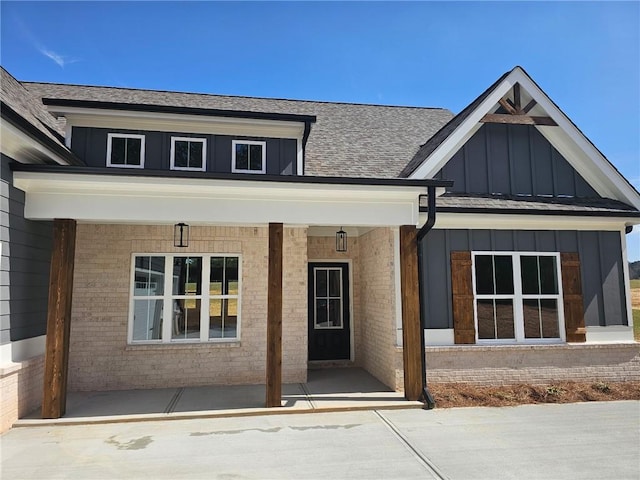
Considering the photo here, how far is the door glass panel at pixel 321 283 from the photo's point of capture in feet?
34.2

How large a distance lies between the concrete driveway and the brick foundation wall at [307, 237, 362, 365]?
367 cm

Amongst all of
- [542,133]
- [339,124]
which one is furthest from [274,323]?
[542,133]

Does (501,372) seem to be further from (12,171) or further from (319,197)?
(12,171)

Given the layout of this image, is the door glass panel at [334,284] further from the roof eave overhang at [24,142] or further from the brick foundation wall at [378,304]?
the roof eave overhang at [24,142]

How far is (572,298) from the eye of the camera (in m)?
8.45

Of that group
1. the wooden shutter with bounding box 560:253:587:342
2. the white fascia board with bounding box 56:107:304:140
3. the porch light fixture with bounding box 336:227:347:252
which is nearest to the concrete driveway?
the wooden shutter with bounding box 560:253:587:342

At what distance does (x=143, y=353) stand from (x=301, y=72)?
7647 millimetres

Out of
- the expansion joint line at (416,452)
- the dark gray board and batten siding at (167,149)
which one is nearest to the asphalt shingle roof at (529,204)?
the dark gray board and batten siding at (167,149)

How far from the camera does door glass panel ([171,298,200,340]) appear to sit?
855 centimetres

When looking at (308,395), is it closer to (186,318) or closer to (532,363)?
(186,318)

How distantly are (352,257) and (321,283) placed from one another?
104cm

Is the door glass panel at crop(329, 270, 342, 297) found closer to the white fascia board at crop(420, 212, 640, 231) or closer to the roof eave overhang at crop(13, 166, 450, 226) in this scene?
the white fascia board at crop(420, 212, 640, 231)

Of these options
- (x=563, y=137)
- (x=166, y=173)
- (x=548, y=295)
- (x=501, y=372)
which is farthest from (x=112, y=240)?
(x=563, y=137)

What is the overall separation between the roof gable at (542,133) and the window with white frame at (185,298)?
4.59 meters
